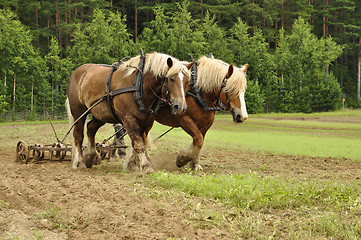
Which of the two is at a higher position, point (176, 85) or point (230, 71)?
point (230, 71)

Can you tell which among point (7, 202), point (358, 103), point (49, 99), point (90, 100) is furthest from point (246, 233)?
point (358, 103)

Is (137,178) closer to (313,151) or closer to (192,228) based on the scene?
(192,228)

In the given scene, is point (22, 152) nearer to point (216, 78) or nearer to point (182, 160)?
point (182, 160)

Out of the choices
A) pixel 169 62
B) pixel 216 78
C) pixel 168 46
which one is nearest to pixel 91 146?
pixel 169 62

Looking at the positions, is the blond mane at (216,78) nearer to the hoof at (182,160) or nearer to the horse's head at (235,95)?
the horse's head at (235,95)

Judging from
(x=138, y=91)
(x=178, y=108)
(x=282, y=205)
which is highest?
(x=138, y=91)

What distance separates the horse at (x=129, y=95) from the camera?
8.20 meters

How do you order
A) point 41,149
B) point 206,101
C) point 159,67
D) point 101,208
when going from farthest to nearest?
point 41,149 → point 206,101 → point 159,67 → point 101,208

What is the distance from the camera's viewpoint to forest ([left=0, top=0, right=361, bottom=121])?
38781mm

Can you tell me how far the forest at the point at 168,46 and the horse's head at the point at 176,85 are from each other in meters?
30.0

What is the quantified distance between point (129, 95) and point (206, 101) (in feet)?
5.88

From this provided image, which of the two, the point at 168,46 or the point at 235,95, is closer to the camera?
the point at 235,95

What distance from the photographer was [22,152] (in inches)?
414

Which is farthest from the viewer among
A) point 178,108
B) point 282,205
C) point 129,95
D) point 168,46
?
point 168,46
